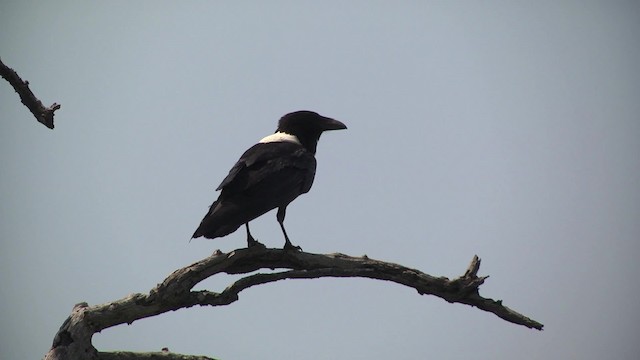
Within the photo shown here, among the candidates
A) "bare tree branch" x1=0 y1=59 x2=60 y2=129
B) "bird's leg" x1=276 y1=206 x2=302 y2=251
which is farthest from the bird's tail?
"bare tree branch" x1=0 y1=59 x2=60 y2=129

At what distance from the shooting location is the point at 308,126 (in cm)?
984

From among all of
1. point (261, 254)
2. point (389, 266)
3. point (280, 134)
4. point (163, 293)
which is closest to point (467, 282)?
point (389, 266)

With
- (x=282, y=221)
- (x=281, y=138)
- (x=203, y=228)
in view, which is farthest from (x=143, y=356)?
(x=281, y=138)

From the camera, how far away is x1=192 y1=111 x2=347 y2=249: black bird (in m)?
7.56

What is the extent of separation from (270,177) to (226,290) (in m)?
1.97

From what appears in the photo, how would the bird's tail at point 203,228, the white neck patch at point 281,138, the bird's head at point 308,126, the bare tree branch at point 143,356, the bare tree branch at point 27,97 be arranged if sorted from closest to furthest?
the bare tree branch at point 143,356 → the bare tree branch at point 27,97 → the bird's tail at point 203,228 → the white neck patch at point 281,138 → the bird's head at point 308,126

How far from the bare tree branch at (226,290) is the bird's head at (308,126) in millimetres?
3007

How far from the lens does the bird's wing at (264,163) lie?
26.6 feet

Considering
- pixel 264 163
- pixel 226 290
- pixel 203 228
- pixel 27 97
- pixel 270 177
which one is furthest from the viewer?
pixel 264 163

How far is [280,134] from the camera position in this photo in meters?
9.85

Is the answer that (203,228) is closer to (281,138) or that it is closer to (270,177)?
(270,177)

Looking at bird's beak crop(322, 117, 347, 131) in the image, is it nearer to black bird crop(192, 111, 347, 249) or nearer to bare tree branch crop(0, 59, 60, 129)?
black bird crop(192, 111, 347, 249)

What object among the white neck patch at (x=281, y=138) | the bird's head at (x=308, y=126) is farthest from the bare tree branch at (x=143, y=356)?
the bird's head at (x=308, y=126)

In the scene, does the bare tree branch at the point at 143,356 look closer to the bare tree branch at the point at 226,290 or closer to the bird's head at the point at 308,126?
the bare tree branch at the point at 226,290
